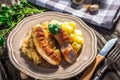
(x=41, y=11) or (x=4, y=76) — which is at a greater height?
(x=41, y=11)

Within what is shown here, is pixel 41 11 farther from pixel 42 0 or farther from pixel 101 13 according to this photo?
pixel 101 13

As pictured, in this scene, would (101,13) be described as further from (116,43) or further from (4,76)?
(4,76)

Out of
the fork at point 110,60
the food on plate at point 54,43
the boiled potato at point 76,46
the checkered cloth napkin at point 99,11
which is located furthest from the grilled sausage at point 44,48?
the checkered cloth napkin at point 99,11

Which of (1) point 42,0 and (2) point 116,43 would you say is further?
(1) point 42,0

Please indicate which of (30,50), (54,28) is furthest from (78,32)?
(30,50)

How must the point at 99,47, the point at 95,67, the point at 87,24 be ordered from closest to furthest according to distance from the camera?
the point at 95,67
the point at 99,47
the point at 87,24

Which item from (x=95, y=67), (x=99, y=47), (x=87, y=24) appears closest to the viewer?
(x=95, y=67)

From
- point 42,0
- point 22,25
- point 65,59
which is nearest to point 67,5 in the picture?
point 42,0

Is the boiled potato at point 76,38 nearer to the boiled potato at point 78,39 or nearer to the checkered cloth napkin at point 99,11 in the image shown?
the boiled potato at point 78,39
